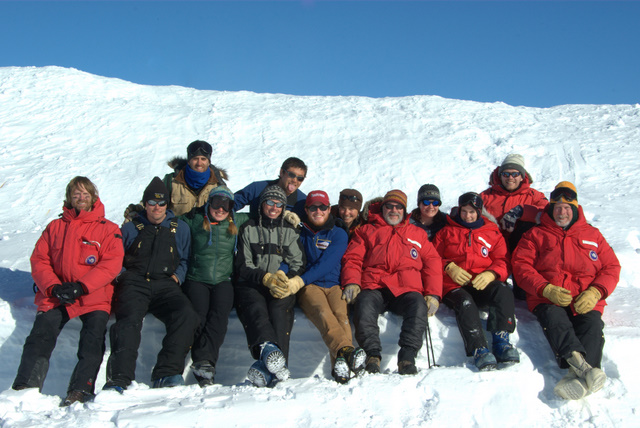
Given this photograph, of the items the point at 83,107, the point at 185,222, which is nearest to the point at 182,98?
the point at 83,107

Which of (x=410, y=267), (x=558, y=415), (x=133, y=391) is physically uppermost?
(x=410, y=267)

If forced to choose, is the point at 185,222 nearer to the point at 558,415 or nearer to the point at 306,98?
the point at 558,415

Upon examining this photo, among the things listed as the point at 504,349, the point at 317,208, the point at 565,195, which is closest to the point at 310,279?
the point at 317,208

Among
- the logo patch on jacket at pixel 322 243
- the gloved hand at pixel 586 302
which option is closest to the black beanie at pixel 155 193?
the logo patch on jacket at pixel 322 243

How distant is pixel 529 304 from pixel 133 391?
313cm

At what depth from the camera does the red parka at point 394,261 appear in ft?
13.8

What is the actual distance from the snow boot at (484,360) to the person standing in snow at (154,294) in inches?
84.1

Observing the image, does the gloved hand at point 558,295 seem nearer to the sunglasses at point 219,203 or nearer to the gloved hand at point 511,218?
the gloved hand at point 511,218

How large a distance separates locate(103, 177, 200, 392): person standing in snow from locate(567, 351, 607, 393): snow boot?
9.22ft

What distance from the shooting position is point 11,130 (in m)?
12.5

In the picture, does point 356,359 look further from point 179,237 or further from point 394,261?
point 179,237

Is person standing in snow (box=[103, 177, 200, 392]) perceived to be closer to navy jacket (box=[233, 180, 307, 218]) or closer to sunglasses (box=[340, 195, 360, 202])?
navy jacket (box=[233, 180, 307, 218])

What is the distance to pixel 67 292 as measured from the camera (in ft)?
12.5

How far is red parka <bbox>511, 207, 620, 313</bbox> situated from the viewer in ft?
13.4
